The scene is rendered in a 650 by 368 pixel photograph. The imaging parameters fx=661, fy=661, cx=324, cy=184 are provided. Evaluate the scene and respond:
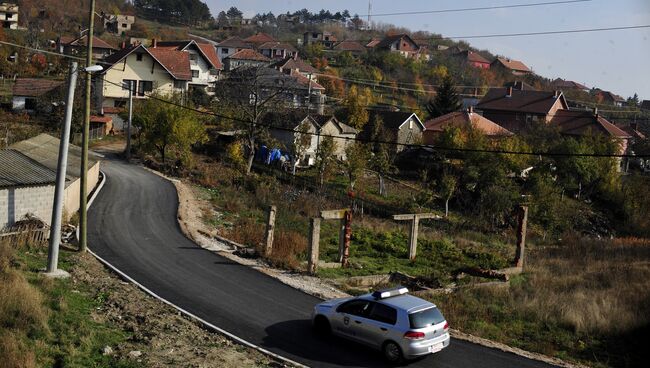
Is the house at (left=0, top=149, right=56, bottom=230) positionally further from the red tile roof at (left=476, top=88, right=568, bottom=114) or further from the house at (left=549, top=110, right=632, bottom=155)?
the red tile roof at (left=476, top=88, right=568, bottom=114)

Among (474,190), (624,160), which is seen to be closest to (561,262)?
(474,190)

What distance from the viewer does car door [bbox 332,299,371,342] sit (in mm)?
15117

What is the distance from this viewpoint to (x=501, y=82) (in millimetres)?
122000

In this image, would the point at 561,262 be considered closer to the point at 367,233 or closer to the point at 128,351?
the point at 367,233

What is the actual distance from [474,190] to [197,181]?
1952cm

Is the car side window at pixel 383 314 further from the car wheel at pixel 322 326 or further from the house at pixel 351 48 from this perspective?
the house at pixel 351 48

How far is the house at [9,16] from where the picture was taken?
346 feet

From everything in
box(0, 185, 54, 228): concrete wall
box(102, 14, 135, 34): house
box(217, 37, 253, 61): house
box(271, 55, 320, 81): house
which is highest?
box(102, 14, 135, 34): house

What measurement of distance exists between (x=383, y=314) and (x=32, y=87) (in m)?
50.6

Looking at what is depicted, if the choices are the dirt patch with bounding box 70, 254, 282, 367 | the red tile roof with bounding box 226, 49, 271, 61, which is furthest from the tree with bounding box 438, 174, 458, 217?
the red tile roof with bounding box 226, 49, 271, 61

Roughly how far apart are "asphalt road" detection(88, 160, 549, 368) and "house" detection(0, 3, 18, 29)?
8704 centimetres

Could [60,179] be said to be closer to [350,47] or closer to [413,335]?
[413,335]

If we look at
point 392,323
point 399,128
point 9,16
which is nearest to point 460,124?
point 399,128

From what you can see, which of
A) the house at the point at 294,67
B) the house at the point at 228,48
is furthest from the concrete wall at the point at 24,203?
the house at the point at 228,48
